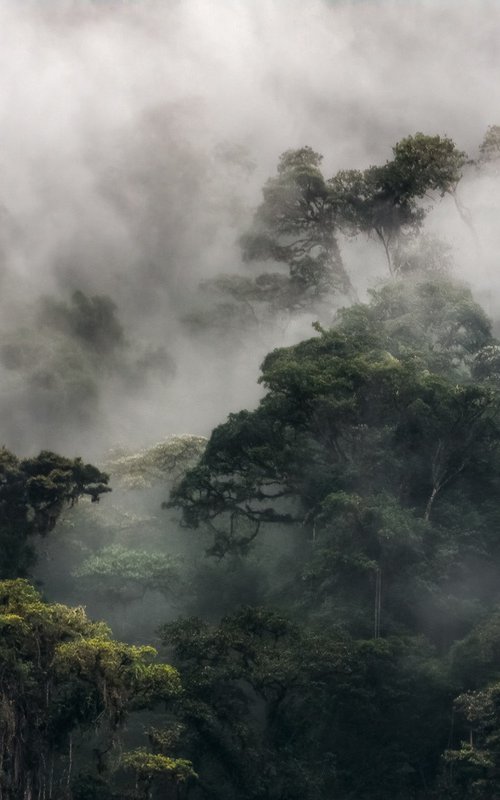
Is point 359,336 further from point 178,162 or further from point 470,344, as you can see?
point 178,162

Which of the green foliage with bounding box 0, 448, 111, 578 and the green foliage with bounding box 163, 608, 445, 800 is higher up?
the green foliage with bounding box 0, 448, 111, 578


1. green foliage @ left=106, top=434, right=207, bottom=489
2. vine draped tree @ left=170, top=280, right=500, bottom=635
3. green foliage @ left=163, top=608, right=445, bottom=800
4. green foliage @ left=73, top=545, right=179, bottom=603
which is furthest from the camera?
green foliage @ left=106, top=434, right=207, bottom=489

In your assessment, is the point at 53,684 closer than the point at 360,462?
Yes

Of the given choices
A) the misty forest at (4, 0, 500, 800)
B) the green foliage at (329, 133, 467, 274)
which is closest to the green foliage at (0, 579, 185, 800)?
the misty forest at (4, 0, 500, 800)

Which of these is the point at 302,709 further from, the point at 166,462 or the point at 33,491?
the point at 166,462

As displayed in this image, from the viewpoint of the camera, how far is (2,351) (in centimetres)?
6994

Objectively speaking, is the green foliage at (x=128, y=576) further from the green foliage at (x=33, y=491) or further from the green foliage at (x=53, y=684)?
the green foliage at (x=53, y=684)

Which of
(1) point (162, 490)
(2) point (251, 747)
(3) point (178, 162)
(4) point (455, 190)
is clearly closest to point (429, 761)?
(2) point (251, 747)

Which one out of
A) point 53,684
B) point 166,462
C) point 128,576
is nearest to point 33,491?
point 128,576

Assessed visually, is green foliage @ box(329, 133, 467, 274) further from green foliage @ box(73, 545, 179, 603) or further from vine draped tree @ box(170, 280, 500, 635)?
green foliage @ box(73, 545, 179, 603)

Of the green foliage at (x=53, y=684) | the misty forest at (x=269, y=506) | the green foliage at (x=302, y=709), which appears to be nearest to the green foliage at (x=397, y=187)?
the misty forest at (x=269, y=506)

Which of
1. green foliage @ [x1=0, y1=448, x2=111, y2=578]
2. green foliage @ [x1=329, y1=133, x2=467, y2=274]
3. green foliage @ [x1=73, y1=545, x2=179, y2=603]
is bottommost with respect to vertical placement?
green foliage @ [x1=73, y1=545, x2=179, y2=603]

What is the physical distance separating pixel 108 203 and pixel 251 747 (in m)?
53.1

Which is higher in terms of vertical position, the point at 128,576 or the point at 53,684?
the point at 128,576
